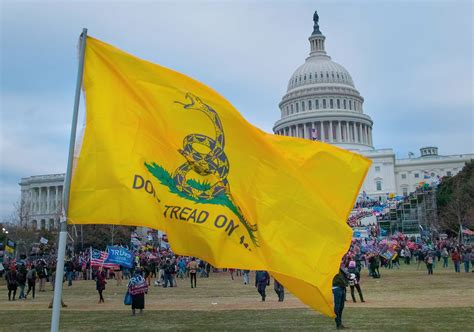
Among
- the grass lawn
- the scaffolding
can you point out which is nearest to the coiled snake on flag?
the grass lawn

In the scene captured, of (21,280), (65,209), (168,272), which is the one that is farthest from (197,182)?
(168,272)

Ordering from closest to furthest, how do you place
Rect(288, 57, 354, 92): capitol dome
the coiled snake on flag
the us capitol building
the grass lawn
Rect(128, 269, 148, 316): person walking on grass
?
the coiled snake on flag, the grass lawn, Rect(128, 269, 148, 316): person walking on grass, the us capitol building, Rect(288, 57, 354, 92): capitol dome

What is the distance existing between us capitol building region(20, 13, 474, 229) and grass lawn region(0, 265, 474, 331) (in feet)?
386

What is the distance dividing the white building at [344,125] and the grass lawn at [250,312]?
383 feet

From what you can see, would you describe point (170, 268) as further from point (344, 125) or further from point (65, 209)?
point (344, 125)

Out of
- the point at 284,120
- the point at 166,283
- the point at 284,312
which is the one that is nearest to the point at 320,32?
the point at 284,120

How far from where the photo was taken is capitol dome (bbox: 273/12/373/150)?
14362 centimetres

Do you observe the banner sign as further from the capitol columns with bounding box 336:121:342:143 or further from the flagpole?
the capitol columns with bounding box 336:121:342:143

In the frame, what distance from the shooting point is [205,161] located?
834 cm

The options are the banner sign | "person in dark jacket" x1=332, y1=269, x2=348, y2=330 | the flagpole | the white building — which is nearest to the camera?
the flagpole

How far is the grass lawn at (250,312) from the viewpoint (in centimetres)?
1483

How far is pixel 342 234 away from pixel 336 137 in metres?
138

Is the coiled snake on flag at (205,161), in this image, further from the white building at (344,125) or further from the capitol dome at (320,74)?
the capitol dome at (320,74)

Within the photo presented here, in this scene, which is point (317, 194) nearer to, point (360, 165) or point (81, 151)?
point (360, 165)
